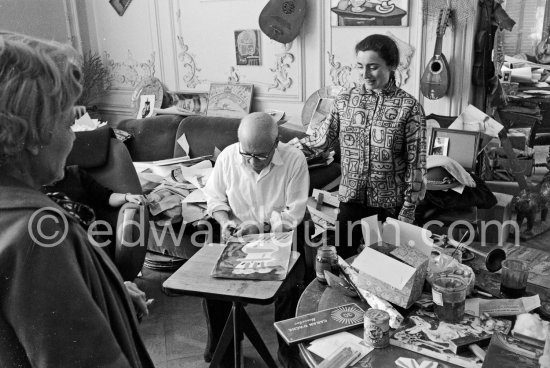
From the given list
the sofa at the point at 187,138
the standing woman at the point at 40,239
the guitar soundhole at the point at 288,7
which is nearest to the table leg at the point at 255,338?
the sofa at the point at 187,138

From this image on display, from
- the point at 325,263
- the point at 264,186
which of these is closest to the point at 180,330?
the point at 264,186

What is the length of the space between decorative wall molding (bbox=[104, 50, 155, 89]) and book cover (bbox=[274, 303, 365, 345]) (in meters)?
3.80

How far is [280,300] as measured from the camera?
7.62ft

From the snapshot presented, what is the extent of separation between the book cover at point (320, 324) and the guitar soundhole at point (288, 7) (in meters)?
2.87

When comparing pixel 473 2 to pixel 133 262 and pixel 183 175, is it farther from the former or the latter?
pixel 133 262

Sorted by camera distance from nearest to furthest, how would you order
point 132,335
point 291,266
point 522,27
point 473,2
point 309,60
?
1. point 132,335
2. point 291,266
3. point 473,2
4. point 309,60
5. point 522,27

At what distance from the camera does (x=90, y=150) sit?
3.12 metres

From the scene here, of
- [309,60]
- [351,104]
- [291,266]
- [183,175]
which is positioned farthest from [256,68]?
[291,266]

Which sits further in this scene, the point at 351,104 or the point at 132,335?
the point at 351,104

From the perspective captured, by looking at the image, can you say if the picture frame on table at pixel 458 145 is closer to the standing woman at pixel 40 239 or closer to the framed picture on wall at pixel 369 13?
the framed picture on wall at pixel 369 13

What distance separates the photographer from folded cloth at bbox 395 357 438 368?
1366 millimetres

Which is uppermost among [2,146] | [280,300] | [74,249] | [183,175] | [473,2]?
[473,2]

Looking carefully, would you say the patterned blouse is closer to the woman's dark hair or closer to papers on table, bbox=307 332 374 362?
the woman's dark hair

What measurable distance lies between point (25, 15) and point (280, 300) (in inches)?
155
